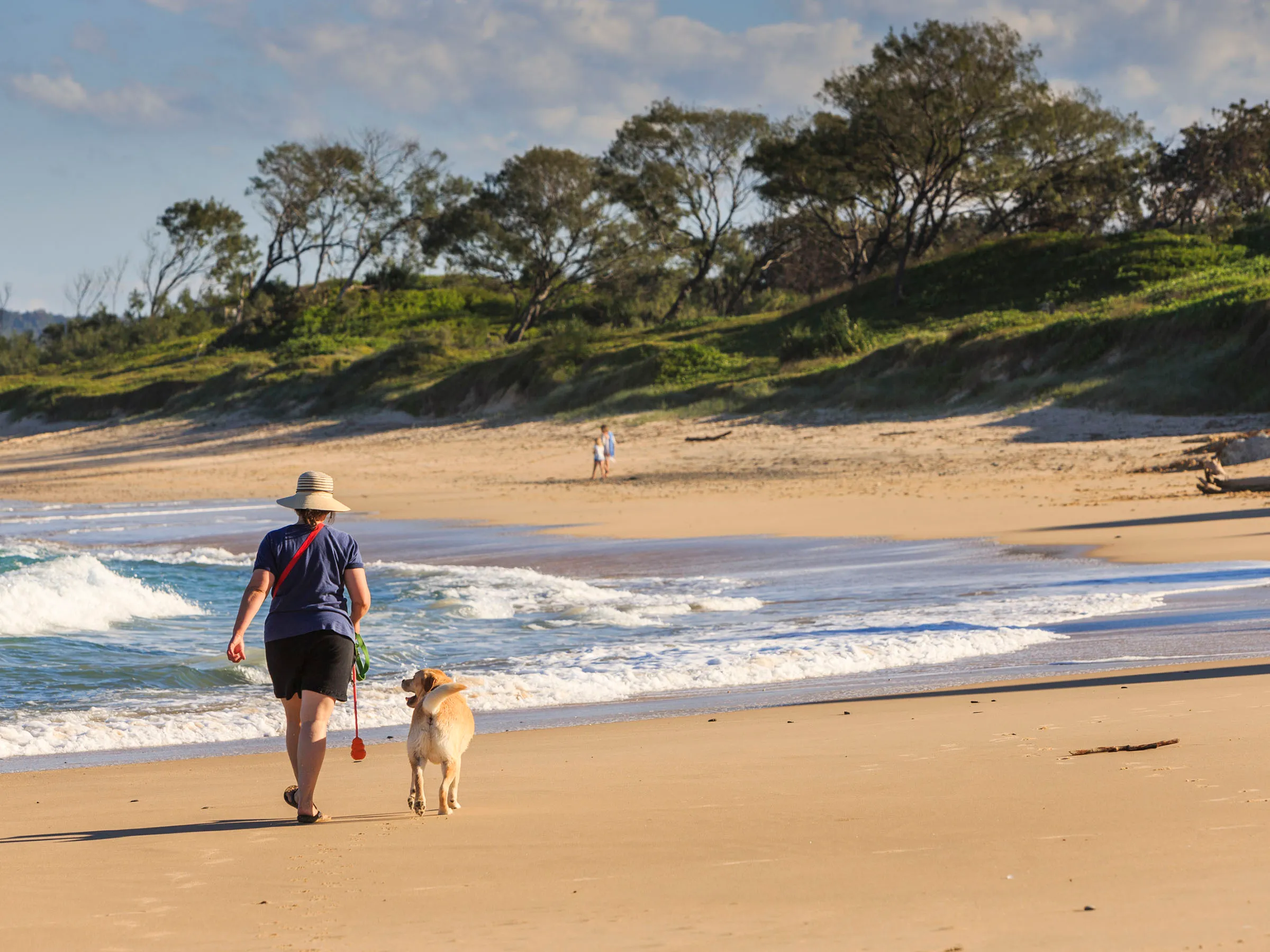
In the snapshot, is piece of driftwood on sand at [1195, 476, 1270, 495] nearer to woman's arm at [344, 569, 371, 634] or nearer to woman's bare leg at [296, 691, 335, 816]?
woman's arm at [344, 569, 371, 634]

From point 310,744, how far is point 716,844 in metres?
1.75

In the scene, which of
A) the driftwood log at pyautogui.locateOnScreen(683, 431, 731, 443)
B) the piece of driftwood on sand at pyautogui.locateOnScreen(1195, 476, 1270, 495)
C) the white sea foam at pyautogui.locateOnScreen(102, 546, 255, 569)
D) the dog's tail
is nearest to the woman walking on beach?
the dog's tail

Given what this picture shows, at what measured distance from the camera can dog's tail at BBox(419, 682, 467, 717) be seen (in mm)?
4863

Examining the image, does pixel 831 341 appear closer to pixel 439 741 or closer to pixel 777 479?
pixel 777 479

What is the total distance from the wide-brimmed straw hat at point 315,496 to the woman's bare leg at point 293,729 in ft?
2.54

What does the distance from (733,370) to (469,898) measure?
104 ft

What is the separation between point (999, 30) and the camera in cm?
3834

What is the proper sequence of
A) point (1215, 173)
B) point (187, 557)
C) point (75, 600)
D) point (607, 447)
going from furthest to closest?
point (1215, 173)
point (607, 447)
point (187, 557)
point (75, 600)

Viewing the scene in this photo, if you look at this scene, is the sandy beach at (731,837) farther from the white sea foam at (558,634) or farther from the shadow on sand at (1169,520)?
the shadow on sand at (1169,520)

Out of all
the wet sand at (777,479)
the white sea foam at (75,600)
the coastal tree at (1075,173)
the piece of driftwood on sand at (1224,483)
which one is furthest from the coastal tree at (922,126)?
the white sea foam at (75,600)

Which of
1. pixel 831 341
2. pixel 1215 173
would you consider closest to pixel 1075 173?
pixel 1215 173

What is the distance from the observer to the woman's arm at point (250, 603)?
5.06m

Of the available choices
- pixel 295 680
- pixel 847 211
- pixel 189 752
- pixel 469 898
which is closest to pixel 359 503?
pixel 189 752

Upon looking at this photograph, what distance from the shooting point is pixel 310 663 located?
5.11m
